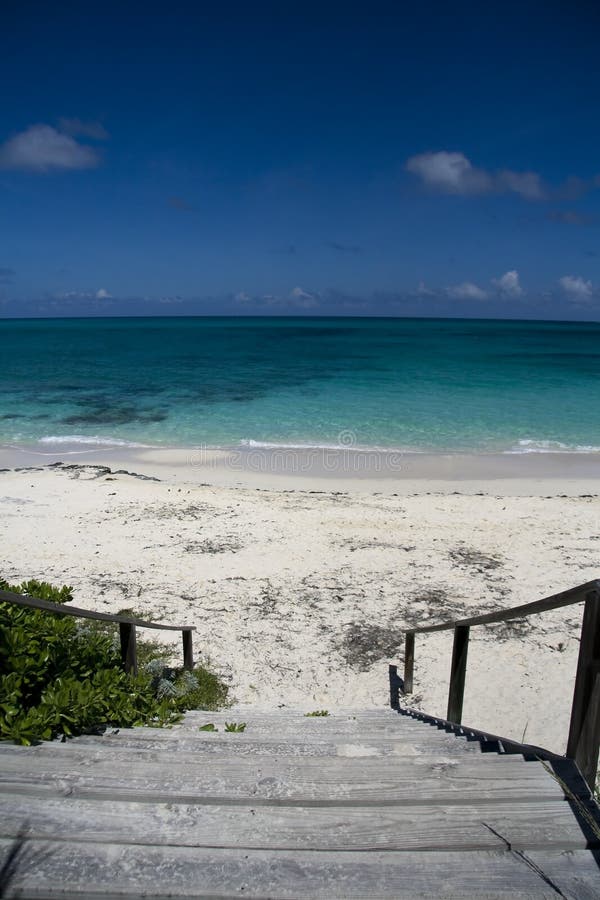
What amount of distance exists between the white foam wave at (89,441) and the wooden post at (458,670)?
1659 cm

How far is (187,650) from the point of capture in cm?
632

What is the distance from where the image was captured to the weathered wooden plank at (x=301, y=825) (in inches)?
77.0

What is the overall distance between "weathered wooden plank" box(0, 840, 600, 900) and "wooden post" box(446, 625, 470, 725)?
8.59 ft

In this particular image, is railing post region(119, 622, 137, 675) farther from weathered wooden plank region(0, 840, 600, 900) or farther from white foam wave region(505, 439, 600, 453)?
white foam wave region(505, 439, 600, 453)

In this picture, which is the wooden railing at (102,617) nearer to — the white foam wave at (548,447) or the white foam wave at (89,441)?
the white foam wave at (89,441)

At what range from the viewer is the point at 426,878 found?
1776 millimetres

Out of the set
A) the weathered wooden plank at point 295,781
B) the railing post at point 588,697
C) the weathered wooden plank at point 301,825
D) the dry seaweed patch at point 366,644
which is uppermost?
the railing post at point 588,697

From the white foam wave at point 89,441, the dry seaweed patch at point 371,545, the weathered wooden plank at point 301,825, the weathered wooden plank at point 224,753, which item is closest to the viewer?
the weathered wooden plank at point 301,825

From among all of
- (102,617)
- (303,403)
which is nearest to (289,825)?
(102,617)

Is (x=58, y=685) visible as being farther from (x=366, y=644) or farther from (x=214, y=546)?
(x=214, y=546)

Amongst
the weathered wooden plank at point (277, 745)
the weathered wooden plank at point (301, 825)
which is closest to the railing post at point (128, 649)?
the weathered wooden plank at point (277, 745)

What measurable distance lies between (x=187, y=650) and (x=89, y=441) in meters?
15.7

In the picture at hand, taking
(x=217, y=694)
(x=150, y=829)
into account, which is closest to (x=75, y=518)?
(x=217, y=694)

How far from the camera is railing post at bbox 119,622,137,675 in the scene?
434 cm
